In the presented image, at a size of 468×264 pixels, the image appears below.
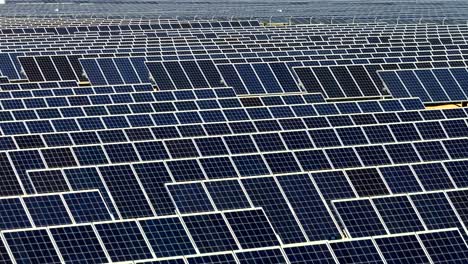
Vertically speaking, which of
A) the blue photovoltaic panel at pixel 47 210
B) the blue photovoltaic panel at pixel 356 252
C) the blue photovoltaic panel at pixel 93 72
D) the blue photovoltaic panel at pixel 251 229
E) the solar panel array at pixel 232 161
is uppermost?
the blue photovoltaic panel at pixel 356 252

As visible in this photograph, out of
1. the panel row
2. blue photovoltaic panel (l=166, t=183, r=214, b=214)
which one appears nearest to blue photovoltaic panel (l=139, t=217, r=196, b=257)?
the panel row

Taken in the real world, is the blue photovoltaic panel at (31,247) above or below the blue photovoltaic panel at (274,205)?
above

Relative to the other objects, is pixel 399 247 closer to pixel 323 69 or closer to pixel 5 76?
pixel 323 69

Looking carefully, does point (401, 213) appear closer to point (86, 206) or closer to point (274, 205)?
point (274, 205)

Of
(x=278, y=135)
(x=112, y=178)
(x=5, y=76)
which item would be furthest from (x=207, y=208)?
(x=5, y=76)

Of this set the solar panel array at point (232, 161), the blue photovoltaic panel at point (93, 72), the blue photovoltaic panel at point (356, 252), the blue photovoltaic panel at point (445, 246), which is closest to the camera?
the blue photovoltaic panel at point (356, 252)

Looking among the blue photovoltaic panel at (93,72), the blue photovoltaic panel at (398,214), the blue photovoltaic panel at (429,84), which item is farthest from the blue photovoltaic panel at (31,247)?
the blue photovoltaic panel at (93,72)

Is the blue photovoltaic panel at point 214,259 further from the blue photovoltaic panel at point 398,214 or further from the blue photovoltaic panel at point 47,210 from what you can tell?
the blue photovoltaic panel at point 398,214

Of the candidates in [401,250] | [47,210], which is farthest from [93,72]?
[401,250]

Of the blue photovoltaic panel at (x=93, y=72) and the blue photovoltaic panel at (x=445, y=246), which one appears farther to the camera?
the blue photovoltaic panel at (x=93, y=72)
